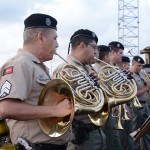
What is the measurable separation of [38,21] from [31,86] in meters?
0.60

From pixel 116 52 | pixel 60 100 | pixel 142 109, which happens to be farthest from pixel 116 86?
pixel 142 109

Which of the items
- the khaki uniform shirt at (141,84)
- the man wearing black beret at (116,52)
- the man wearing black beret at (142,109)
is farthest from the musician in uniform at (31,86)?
the khaki uniform shirt at (141,84)

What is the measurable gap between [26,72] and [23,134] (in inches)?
19.6

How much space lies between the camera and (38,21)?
129 inches

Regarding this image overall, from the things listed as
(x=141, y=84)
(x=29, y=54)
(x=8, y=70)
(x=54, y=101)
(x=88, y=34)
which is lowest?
(x=141, y=84)

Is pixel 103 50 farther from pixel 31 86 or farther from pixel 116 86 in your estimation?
pixel 31 86

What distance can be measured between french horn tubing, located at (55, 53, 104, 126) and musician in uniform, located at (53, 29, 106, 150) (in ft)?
2.36

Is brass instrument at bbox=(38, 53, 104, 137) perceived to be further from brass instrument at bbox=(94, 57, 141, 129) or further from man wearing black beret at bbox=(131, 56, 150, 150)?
man wearing black beret at bbox=(131, 56, 150, 150)

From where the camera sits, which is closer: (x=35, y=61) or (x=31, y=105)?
(x=31, y=105)

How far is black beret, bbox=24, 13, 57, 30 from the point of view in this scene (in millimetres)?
3266

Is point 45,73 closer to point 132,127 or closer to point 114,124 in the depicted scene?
point 114,124

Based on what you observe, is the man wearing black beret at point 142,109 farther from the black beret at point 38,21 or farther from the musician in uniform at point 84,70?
the black beret at point 38,21

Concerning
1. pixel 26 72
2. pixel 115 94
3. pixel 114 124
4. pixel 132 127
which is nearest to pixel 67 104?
pixel 26 72

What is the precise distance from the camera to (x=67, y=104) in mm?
2914
